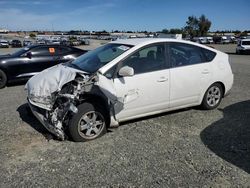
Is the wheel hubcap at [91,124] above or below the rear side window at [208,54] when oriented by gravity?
below

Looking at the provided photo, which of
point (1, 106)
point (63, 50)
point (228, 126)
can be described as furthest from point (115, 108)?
point (63, 50)

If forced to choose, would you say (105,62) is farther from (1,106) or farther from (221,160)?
(1,106)

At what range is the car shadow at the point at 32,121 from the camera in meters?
4.94

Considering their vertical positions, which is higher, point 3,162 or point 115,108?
point 115,108

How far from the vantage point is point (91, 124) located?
4.66m

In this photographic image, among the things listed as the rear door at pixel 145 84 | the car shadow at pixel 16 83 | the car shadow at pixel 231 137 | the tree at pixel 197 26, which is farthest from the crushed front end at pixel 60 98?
the tree at pixel 197 26

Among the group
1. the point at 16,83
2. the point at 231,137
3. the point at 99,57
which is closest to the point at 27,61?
the point at 16,83

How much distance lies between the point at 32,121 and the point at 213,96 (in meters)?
3.77

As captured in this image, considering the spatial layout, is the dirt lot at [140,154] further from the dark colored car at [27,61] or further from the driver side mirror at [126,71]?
the dark colored car at [27,61]

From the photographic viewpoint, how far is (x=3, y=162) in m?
4.01

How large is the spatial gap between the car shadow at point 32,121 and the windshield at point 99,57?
1.28 m

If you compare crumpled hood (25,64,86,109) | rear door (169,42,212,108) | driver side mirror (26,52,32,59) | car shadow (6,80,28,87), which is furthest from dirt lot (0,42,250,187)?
driver side mirror (26,52,32,59)

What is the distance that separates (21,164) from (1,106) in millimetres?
3404

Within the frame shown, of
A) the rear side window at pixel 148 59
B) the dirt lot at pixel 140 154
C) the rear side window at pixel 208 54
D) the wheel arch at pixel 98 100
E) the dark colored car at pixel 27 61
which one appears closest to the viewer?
the dirt lot at pixel 140 154
